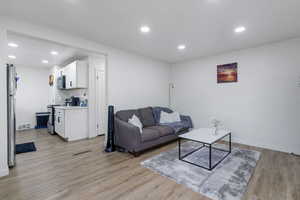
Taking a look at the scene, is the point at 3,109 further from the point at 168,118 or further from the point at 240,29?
the point at 240,29

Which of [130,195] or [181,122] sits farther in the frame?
[181,122]

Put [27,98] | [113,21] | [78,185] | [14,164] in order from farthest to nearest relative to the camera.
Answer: [27,98] → [14,164] → [113,21] → [78,185]

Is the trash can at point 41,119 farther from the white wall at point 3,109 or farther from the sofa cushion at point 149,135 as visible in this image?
the sofa cushion at point 149,135

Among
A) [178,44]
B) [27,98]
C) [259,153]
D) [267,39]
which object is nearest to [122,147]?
[178,44]

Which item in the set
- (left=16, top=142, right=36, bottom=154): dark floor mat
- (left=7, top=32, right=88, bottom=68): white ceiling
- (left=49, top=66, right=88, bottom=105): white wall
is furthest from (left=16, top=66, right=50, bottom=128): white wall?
(left=16, top=142, right=36, bottom=154): dark floor mat

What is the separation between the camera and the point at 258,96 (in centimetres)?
347

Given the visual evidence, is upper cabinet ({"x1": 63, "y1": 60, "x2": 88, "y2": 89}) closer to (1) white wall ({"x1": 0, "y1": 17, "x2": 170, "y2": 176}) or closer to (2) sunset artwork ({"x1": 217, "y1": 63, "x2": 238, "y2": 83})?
(1) white wall ({"x1": 0, "y1": 17, "x2": 170, "y2": 176})

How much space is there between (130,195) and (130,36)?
2781mm

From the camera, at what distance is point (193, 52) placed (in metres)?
4.01

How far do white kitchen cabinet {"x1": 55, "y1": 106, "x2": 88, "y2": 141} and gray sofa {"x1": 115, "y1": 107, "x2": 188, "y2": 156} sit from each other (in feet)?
4.56

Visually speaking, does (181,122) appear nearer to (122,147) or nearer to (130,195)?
(122,147)

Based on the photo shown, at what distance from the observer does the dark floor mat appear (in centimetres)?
329

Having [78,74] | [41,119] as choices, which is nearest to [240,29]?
[78,74]

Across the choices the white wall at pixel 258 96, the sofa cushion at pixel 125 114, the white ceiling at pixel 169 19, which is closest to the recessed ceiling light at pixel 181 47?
the white ceiling at pixel 169 19
